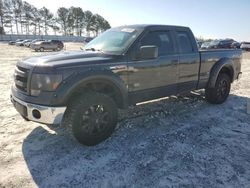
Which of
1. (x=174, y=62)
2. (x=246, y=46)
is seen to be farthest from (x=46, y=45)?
(x=174, y=62)

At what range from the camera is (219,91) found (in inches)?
266

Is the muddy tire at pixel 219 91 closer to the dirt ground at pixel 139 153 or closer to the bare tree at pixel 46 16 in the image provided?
the dirt ground at pixel 139 153

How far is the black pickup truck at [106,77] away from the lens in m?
3.88

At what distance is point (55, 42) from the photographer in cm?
3719

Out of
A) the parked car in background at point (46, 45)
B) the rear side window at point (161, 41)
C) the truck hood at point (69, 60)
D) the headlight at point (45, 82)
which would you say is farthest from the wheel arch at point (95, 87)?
the parked car in background at point (46, 45)

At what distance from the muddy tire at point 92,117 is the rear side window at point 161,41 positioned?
4.75 feet

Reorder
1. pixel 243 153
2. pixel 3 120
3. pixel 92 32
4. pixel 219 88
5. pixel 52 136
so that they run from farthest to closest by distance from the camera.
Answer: pixel 92 32, pixel 219 88, pixel 3 120, pixel 52 136, pixel 243 153

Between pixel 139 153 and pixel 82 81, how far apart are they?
141cm

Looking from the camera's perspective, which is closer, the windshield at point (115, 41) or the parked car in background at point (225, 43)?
the windshield at point (115, 41)

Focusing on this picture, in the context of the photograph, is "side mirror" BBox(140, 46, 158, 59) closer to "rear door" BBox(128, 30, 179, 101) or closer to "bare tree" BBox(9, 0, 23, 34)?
"rear door" BBox(128, 30, 179, 101)

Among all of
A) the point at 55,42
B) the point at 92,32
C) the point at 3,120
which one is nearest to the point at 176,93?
the point at 3,120

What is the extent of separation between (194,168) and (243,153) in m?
1.02

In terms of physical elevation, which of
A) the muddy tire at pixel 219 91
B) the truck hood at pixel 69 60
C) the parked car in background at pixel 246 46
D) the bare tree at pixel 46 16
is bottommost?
the muddy tire at pixel 219 91

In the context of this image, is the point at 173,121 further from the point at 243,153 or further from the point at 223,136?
the point at 243,153
